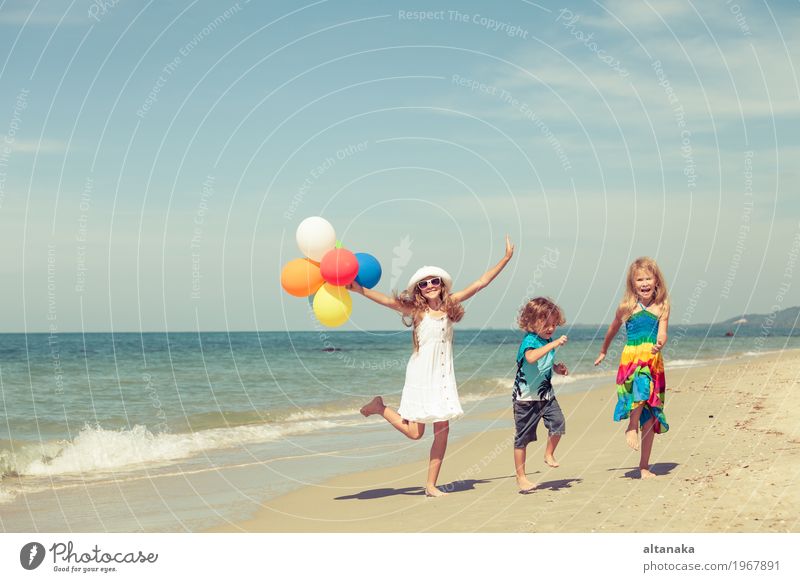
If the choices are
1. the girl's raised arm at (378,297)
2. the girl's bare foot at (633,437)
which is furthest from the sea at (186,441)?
the girl's bare foot at (633,437)

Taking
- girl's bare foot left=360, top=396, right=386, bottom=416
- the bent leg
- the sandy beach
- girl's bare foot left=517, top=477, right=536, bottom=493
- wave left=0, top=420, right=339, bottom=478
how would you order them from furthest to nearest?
1. wave left=0, top=420, right=339, bottom=478
2. girl's bare foot left=360, top=396, right=386, bottom=416
3. the bent leg
4. girl's bare foot left=517, top=477, right=536, bottom=493
5. the sandy beach

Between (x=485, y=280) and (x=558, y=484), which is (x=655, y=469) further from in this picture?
(x=485, y=280)

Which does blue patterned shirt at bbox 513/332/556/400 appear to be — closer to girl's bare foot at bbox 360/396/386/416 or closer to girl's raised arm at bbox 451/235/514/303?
girl's raised arm at bbox 451/235/514/303

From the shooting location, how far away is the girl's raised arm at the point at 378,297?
8523mm

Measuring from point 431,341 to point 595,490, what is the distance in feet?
7.12

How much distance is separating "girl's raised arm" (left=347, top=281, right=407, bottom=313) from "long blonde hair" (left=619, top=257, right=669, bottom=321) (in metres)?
2.27

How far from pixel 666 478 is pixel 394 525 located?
2.79m

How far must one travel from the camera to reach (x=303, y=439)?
587 inches

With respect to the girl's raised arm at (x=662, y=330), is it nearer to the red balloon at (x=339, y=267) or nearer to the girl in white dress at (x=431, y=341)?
the girl in white dress at (x=431, y=341)

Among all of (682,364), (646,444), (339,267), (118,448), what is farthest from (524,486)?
(682,364)

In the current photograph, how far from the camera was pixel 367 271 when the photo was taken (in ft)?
28.0

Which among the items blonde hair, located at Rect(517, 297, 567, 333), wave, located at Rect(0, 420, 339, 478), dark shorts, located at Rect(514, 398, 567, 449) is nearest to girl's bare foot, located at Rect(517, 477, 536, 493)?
dark shorts, located at Rect(514, 398, 567, 449)

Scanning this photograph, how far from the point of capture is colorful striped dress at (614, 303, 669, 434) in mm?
8484
